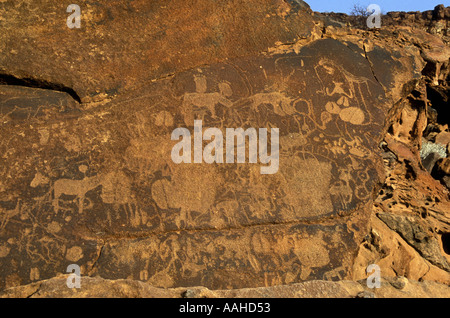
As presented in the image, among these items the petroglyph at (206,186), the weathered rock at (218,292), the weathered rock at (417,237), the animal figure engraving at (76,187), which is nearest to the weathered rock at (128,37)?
the petroglyph at (206,186)

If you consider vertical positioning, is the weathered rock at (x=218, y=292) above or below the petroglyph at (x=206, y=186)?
below

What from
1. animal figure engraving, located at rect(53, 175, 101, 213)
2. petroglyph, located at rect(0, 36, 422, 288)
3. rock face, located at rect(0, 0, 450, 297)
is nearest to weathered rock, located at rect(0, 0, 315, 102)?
rock face, located at rect(0, 0, 450, 297)

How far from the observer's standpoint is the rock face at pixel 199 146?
2.32 m

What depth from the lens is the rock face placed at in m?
2.32

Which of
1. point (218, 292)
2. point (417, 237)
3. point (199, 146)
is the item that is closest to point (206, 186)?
point (199, 146)

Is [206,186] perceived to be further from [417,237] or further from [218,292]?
[417,237]

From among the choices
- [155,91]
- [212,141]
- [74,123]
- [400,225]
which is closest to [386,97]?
[400,225]

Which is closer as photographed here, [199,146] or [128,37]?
[199,146]

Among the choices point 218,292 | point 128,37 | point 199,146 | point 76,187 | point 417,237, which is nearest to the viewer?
point 218,292

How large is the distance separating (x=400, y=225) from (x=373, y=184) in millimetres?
613

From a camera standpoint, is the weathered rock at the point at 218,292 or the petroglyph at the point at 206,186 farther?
the petroglyph at the point at 206,186

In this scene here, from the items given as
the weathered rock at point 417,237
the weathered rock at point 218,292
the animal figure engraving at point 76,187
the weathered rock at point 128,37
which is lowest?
the weathered rock at point 218,292

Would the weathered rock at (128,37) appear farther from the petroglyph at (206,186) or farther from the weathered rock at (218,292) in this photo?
the weathered rock at (218,292)

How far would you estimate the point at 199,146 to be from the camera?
100 inches
